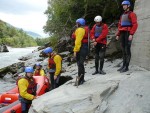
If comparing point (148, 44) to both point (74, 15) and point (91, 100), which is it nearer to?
point (91, 100)

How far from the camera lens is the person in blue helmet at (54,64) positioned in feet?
39.1

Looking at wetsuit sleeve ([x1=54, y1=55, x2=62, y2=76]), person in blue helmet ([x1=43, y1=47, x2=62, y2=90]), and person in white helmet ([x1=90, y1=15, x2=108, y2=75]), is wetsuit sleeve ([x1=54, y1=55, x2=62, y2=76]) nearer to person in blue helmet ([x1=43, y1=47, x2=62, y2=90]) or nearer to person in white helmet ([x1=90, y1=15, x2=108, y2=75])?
person in blue helmet ([x1=43, y1=47, x2=62, y2=90])

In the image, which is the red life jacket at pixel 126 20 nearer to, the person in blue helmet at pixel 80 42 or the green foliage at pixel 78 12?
the person in blue helmet at pixel 80 42

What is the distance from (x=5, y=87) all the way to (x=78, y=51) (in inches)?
445

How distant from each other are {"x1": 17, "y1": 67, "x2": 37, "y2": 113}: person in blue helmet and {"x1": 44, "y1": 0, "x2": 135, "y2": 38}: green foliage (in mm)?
9685

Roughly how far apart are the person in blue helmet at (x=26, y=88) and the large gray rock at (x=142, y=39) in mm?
3725

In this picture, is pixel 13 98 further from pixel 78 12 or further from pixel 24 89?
pixel 78 12

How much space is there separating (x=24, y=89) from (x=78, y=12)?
36.6ft

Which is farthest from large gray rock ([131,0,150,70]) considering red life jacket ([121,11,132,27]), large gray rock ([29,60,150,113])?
large gray rock ([29,60,150,113])

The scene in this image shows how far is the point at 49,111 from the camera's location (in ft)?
24.6

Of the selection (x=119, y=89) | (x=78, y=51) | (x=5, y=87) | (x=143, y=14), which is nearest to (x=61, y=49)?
(x=5, y=87)

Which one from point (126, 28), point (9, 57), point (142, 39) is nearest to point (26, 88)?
point (126, 28)

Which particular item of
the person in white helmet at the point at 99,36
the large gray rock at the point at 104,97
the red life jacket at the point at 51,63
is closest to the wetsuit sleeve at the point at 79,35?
the large gray rock at the point at 104,97

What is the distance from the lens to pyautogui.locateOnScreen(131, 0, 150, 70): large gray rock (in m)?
10.4
